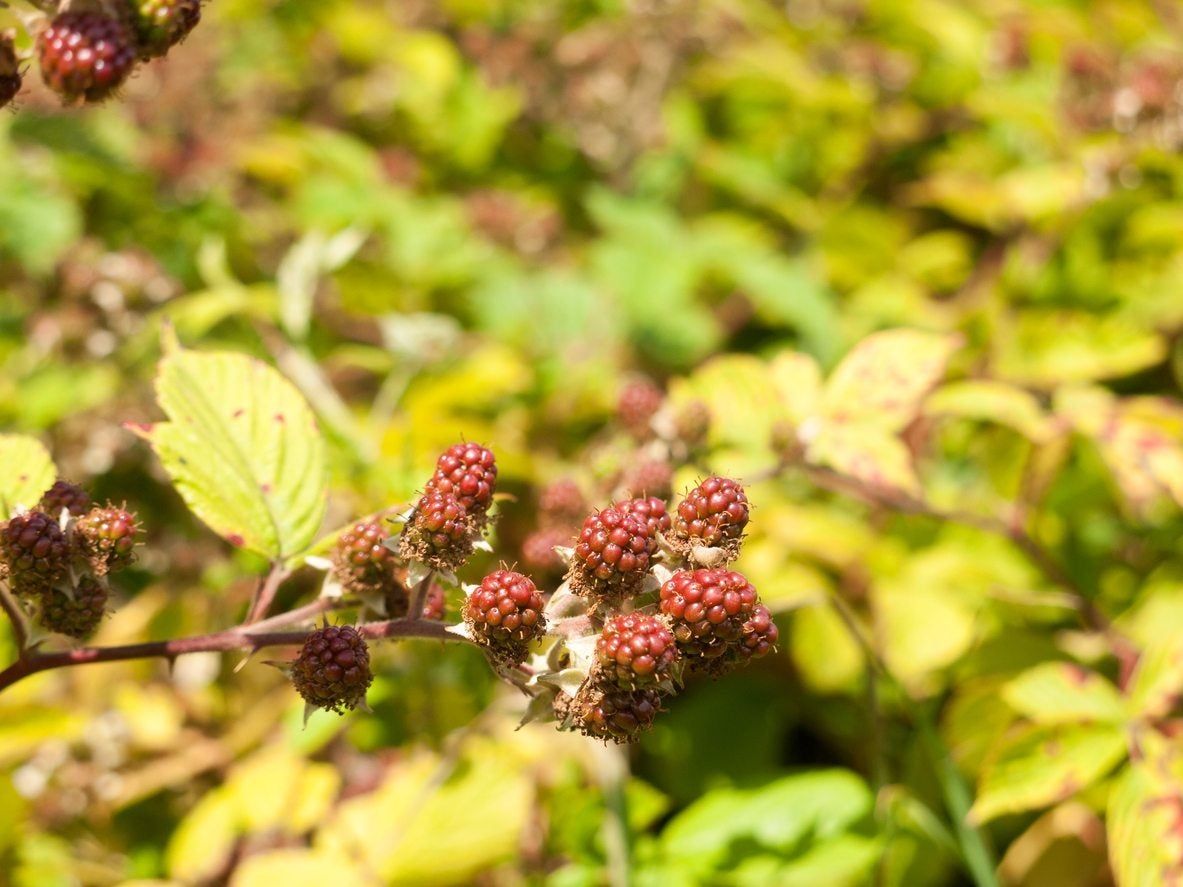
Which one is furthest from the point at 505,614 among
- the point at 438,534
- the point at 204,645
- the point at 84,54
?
the point at 84,54

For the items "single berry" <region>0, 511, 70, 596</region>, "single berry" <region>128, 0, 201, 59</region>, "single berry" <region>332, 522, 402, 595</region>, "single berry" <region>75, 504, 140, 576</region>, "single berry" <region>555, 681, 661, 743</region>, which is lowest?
"single berry" <region>555, 681, 661, 743</region>

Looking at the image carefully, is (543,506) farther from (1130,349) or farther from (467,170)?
(467,170)

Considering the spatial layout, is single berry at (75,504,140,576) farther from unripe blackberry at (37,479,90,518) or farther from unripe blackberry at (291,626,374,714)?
unripe blackberry at (291,626,374,714)

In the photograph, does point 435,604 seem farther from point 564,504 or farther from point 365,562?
point 564,504

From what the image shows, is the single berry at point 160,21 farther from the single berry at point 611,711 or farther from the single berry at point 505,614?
the single berry at point 611,711

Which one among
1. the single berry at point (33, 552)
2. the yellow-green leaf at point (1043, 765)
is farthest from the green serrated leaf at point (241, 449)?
the yellow-green leaf at point (1043, 765)

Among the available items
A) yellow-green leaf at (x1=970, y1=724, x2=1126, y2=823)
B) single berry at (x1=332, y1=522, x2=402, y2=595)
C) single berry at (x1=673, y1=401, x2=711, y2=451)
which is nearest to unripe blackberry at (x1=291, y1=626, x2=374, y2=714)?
single berry at (x1=332, y1=522, x2=402, y2=595)
